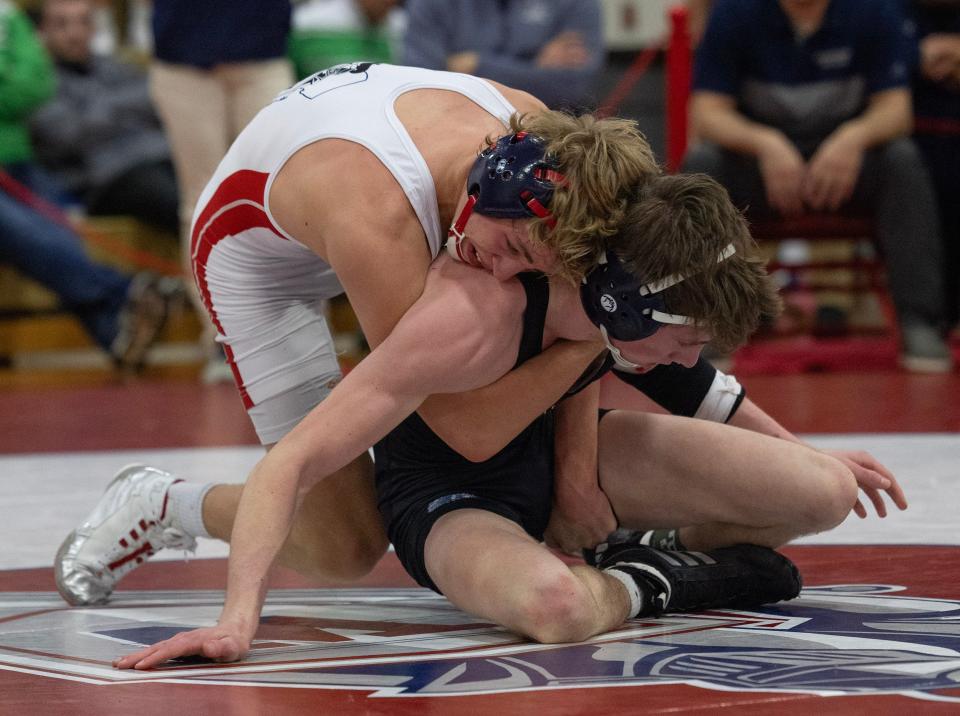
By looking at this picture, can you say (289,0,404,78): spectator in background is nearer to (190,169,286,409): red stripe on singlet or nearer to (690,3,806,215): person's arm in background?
(690,3,806,215): person's arm in background

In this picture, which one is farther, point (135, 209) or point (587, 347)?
point (135, 209)

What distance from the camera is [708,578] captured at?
8.53 ft

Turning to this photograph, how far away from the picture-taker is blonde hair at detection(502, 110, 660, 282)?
235 cm

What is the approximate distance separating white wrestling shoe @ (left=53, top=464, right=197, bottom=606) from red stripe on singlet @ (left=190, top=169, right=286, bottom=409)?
0.87 ft

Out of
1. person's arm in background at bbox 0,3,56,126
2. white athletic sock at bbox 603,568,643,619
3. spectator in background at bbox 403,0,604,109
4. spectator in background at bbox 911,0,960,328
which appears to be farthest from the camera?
person's arm in background at bbox 0,3,56,126

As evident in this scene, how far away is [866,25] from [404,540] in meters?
3.97


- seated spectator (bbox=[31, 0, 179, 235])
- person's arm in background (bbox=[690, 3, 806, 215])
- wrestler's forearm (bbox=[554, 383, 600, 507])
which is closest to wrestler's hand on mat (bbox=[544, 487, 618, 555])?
wrestler's forearm (bbox=[554, 383, 600, 507])

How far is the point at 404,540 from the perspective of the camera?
2.74 metres

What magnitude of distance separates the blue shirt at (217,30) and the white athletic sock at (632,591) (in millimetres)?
4208

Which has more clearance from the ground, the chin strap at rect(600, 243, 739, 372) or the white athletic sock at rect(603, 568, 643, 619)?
the chin strap at rect(600, 243, 739, 372)

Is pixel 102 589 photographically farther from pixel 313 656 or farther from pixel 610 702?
pixel 610 702

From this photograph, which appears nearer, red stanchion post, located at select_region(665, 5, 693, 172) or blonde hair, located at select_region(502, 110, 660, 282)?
blonde hair, located at select_region(502, 110, 660, 282)

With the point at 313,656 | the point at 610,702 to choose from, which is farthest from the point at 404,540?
the point at 610,702

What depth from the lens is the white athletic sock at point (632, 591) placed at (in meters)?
2.52
